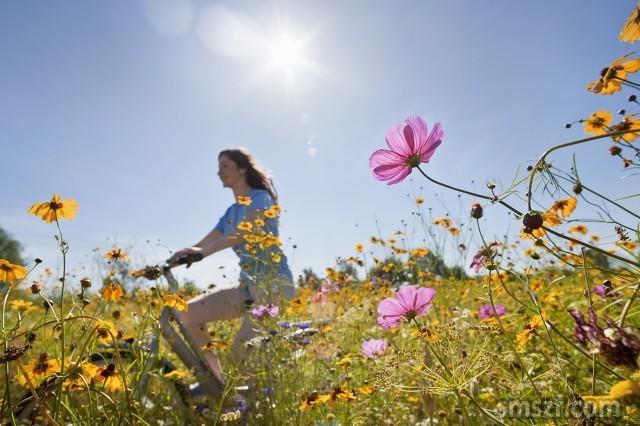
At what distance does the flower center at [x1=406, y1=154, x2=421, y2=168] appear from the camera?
0.90 m

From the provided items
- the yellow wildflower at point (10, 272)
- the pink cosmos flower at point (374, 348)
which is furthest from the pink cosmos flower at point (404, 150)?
the yellow wildflower at point (10, 272)

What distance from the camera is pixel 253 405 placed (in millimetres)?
1999

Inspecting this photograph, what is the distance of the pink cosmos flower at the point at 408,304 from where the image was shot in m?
1.02

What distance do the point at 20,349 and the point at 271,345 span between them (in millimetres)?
1289

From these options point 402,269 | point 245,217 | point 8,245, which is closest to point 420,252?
point 402,269

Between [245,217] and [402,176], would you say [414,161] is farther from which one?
[245,217]

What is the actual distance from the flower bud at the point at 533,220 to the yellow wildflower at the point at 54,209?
1381mm

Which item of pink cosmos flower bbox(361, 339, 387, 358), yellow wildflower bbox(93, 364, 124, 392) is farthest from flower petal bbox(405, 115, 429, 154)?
yellow wildflower bbox(93, 364, 124, 392)

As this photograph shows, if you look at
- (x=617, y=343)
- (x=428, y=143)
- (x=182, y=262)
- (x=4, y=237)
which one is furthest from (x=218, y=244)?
(x=4, y=237)

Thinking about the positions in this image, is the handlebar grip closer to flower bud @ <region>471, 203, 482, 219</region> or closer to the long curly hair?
the long curly hair

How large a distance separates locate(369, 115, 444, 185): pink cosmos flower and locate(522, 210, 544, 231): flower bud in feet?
0.90

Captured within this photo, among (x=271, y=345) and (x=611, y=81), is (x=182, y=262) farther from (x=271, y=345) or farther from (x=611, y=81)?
(x=611, y=81)

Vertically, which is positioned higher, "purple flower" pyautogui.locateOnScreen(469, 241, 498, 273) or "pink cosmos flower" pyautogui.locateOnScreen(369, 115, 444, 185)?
"pink cosmos flower" pyautogui.locateOnScreen(369, 115, 444, 185)

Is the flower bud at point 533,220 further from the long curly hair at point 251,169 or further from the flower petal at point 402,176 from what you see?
the long curly hair at point 251,169
